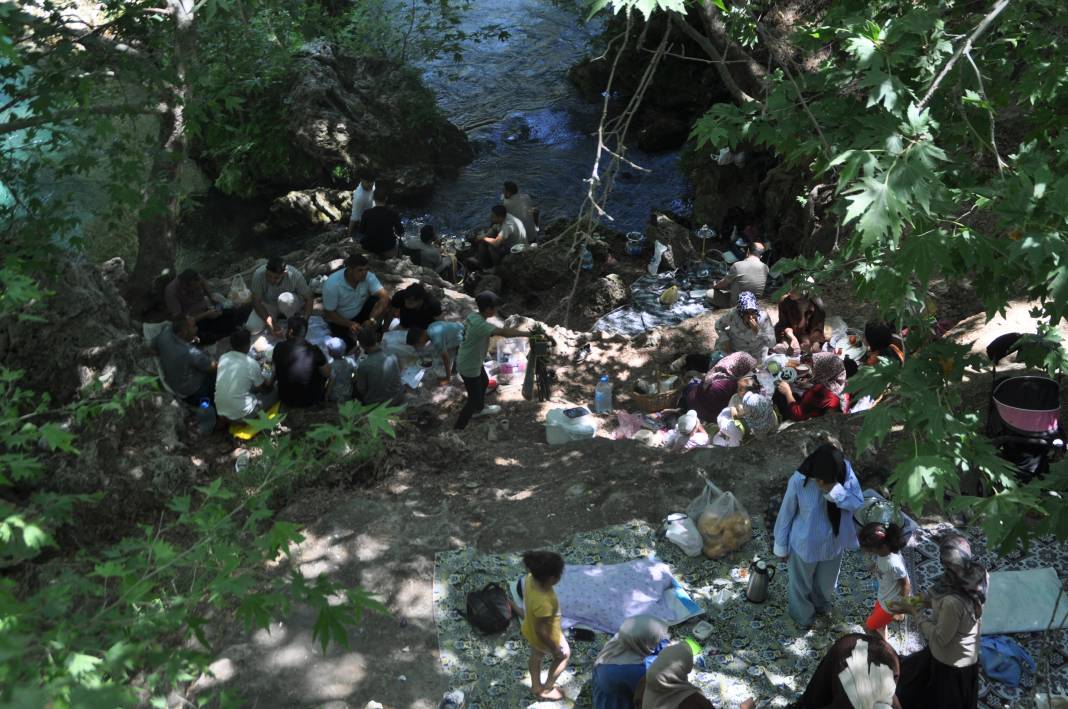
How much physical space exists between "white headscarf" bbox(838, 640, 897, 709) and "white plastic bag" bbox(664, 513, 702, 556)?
1.89 m

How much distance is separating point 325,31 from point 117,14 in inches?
274

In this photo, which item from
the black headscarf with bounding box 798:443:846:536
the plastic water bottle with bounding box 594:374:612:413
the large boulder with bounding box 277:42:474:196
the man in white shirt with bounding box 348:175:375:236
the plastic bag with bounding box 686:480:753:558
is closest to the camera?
the black headscarf with bounding box 798:443:846:536

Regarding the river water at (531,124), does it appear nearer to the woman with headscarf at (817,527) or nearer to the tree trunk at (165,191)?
the tree trunk at (165,191)

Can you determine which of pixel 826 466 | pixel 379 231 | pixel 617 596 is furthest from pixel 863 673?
pixel 379 231

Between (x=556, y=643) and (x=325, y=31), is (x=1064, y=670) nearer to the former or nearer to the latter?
(x=556, y=643)

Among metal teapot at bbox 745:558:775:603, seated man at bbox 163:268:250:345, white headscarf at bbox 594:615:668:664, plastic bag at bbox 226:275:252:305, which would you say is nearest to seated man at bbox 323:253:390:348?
plastic bag at bbox 226:275:252:305

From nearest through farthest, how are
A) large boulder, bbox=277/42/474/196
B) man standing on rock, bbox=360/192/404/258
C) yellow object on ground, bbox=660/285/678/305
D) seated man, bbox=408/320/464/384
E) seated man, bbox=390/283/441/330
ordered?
seated man, bbox=408/320/464/384 → seated man, bbox=390/283/441/330 → yellow object on ground, bbox=660/285/678/305 → man standing on rock, bbox=360/192/404/258 → large boulder, bbox=277/42/474/196

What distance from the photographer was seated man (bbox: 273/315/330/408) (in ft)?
26.5

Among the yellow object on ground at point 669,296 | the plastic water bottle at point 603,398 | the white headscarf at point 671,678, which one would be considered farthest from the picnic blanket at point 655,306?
the white headscarf at point 671,678

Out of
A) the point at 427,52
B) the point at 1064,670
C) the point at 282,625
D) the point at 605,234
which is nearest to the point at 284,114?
the point at 427,52

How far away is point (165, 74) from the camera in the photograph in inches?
325

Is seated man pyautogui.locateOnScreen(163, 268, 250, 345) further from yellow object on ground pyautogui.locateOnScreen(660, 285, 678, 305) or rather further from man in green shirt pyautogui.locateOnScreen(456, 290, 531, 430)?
yellow object on ground pyautogui.locateOnScreen(660, 285, 678, 305)

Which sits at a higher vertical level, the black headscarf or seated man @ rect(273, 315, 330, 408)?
the black headscarf

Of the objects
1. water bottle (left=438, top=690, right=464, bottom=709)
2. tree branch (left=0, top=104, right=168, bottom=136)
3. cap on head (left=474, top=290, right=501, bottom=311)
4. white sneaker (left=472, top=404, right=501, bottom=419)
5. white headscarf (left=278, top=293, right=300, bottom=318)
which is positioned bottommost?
white sneaker (left=472, top=404, right=501, bottom=419)
